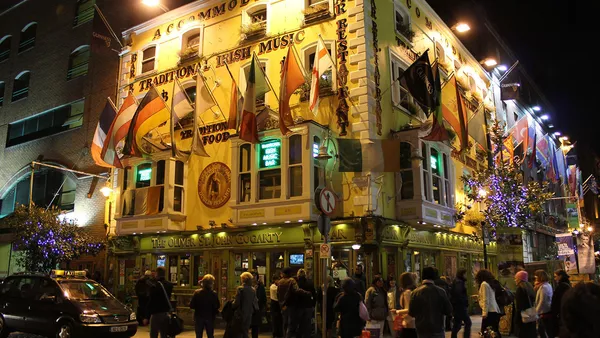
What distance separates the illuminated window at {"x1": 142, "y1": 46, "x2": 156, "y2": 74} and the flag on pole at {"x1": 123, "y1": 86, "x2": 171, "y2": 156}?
195 inches

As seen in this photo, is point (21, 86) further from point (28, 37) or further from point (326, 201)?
point (326, 201)

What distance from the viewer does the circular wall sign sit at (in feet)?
61.6

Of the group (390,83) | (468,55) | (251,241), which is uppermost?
(468,55)

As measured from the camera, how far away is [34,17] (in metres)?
31.0

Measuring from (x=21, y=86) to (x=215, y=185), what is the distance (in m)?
18.6

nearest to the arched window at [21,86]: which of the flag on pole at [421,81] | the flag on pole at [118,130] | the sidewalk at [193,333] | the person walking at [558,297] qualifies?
the flag on pole at [118,130]

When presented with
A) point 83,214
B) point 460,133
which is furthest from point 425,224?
point 83,214

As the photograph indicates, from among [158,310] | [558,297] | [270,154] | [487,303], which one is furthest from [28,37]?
[558,297]

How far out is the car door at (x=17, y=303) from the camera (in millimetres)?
12711

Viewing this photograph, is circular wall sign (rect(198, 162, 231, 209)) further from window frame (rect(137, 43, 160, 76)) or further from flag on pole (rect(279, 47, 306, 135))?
window frame (rect(137, 43, 160, 76))

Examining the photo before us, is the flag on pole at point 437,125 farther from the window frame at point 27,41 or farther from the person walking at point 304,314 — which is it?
the window frame at point 27,41

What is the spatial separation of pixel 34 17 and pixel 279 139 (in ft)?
73.3

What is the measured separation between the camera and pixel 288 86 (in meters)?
15.6

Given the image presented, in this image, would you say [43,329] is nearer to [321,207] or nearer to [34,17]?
[321,207]
